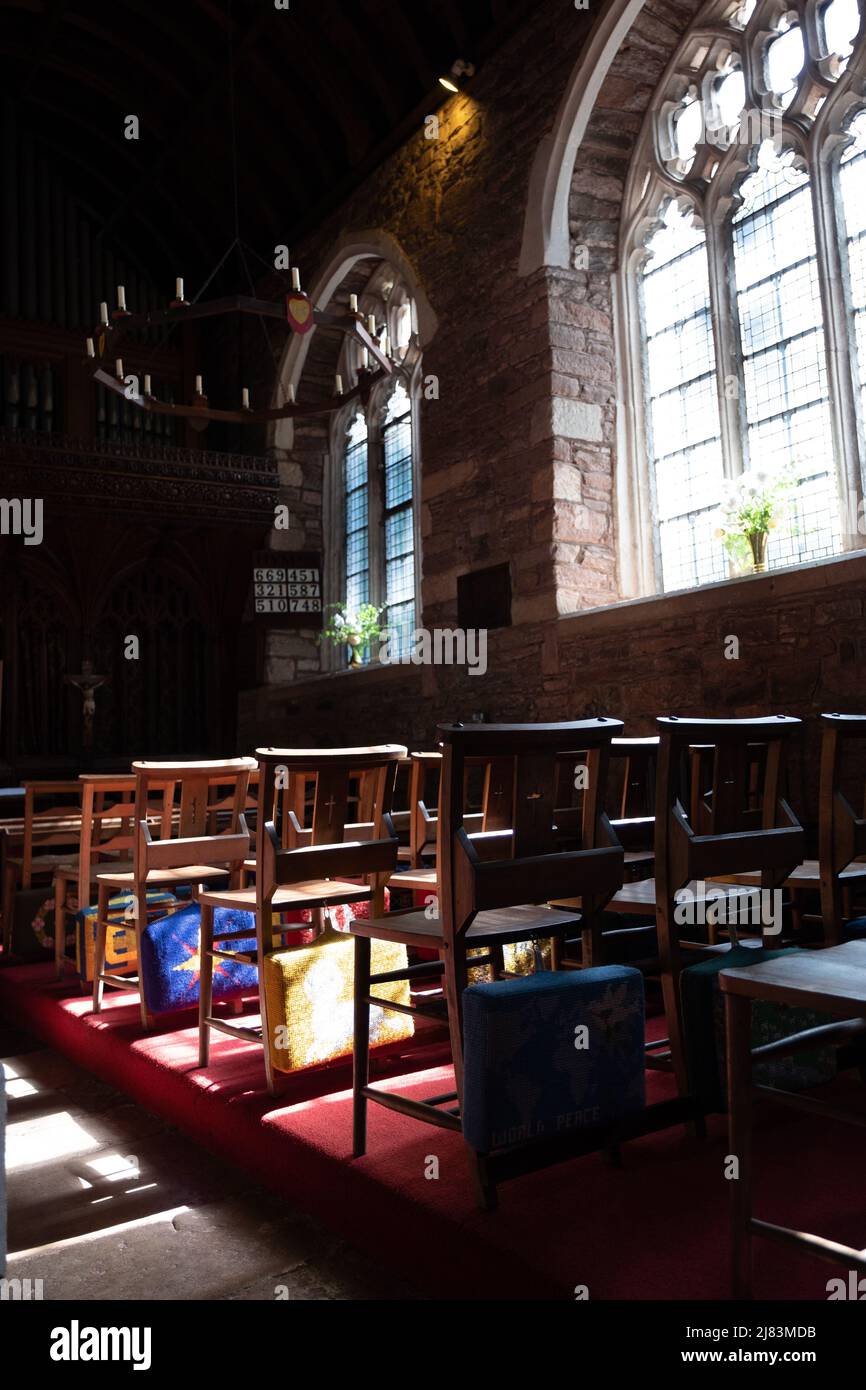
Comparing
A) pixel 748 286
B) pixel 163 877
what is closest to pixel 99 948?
pixel 163 877

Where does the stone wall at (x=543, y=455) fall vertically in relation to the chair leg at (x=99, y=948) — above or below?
above

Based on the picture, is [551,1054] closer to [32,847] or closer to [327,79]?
[32,847]

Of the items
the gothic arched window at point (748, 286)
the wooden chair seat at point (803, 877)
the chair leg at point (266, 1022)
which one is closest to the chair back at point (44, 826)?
the chair leg at point (266, 1022)

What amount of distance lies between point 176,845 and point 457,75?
6361 mm

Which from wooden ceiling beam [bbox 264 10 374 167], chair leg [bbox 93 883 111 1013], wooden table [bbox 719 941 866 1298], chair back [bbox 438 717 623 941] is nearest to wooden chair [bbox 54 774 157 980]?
chair leg [bbox 93 883 111 1013]

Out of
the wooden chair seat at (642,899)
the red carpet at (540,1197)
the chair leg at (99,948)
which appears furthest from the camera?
the chair leg at (99,948)

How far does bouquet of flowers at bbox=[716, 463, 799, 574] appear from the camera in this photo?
512 cm

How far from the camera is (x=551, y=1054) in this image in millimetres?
1895

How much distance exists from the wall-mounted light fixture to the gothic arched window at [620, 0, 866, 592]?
1.55 meters

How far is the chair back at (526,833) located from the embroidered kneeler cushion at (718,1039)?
269mm

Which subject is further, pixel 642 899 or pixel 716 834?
pixel 642 899

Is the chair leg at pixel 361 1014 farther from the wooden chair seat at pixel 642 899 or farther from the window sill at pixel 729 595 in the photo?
the window sill at pixel 729 595

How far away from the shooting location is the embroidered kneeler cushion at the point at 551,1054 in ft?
5.97
